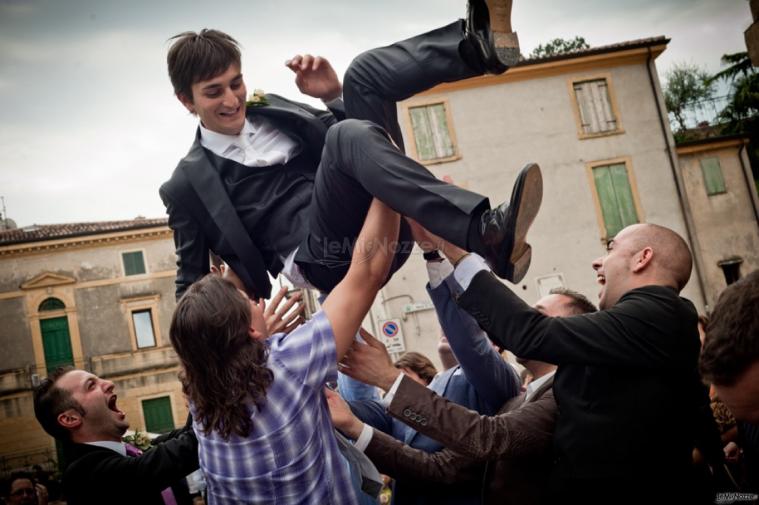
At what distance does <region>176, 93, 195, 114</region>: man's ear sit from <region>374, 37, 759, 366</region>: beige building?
52.5 ft

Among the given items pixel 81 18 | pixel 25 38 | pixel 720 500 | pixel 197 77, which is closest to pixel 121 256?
pixel 25 38

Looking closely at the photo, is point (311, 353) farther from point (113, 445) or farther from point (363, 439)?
point (113, 445)

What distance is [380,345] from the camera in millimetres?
3094

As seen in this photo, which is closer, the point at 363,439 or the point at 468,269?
the point at 468,269

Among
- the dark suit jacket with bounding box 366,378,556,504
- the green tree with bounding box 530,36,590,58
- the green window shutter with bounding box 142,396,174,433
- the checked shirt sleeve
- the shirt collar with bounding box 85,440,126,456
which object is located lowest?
the green window shutter with bounding box 142,396,174,433

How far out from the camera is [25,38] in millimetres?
32000

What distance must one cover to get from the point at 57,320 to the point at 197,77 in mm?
31758

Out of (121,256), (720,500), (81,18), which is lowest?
(720,500)

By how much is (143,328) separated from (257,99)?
3087cm

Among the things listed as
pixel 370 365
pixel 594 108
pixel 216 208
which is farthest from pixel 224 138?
pixel 594 108

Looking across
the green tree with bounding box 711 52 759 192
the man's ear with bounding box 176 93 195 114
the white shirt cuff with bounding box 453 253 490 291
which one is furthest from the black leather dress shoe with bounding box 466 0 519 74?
the green tree with bounding box 711 52 759 192

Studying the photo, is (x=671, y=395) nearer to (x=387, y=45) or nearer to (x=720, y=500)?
(x=720, y=500)

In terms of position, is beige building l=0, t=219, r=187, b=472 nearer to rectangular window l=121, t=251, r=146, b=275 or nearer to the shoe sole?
rectangular window l=121, t=251, r=146, b=275

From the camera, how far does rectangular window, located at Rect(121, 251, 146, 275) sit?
32500mm
